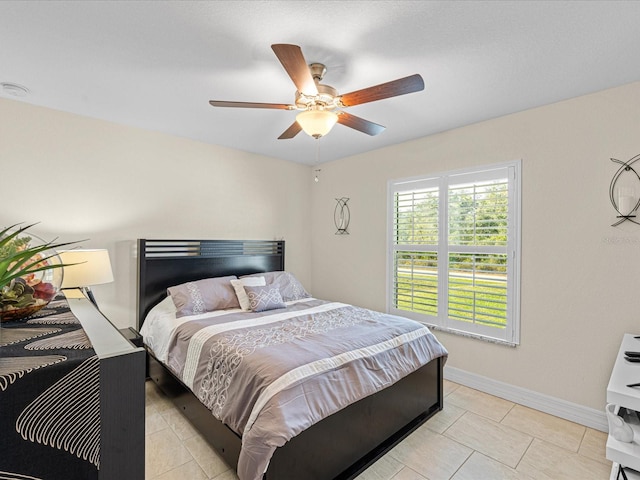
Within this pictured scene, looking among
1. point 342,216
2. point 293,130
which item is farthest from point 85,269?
point 342,216

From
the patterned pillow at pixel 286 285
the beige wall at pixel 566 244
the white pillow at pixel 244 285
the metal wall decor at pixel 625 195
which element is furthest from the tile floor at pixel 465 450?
the metal wall decor at pixel 625 195

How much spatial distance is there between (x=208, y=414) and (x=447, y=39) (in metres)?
2.75

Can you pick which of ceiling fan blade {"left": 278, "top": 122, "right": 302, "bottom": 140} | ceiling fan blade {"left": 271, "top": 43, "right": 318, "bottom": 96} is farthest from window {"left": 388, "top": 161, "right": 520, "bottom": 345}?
ceiling fan blade {"left": 271, "top": 43, "right": 318, "bottom": 96}

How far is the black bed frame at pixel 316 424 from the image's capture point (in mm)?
1767

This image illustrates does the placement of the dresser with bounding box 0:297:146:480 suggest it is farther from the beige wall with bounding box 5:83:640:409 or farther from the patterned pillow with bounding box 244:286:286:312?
the beige wall with bounding box 5:83:640:409

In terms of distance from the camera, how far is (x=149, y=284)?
3289 mm

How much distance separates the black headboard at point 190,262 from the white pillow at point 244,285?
0.48 metres

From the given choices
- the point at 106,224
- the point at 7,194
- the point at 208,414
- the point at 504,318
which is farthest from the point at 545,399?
the point at 7,194

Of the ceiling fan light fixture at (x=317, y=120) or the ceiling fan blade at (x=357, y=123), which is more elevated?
the ceiling fan blade at (x=357, y=123)

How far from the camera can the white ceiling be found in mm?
1621

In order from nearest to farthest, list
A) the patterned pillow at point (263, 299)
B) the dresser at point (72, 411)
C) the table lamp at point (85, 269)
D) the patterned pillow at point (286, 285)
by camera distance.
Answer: the dresser at point (72, 411), the table lamp at point (85, 269), the patterned pillow at point (263, 299), the patterned pillow at point (286, 285)

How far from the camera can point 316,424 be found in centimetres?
178

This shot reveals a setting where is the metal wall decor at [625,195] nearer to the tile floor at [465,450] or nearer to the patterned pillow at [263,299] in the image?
the tile floor at [465,450]

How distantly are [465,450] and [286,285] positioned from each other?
91.4 inches
